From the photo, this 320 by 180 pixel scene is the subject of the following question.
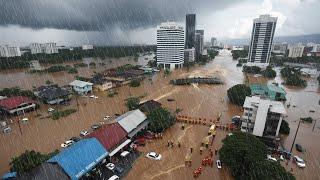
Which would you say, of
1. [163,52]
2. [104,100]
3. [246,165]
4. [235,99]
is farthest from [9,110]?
[163,52]

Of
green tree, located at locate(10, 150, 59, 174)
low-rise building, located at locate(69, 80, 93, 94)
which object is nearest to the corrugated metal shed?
green tree, located at locate(10, 150, 59, 174)

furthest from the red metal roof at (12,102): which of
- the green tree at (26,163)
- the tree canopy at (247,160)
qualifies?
the tree canopy at (247,160)

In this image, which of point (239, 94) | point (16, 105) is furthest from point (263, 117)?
point (16, 105)

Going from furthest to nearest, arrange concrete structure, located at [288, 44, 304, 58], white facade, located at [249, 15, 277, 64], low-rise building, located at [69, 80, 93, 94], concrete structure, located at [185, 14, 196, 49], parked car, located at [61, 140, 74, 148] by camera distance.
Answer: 1. concrete structure, located at [185, 14, 196, 49]
2. concrete structure, located at [288, 44, 304, 58]
3. white facade, located at [249, 15, 277, 64]
4. low-rise building, located at [69, 80, 93, 94]
5. parked car, located at [61, 140, 74, 148]

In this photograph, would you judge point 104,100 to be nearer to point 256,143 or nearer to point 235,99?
point 235,99

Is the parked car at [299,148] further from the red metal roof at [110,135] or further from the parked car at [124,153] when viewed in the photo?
the red metal roof at [110,135]

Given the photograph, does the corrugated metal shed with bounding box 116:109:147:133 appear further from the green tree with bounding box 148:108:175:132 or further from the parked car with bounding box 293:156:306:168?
the parked car with bounding box 293:156:306:168
